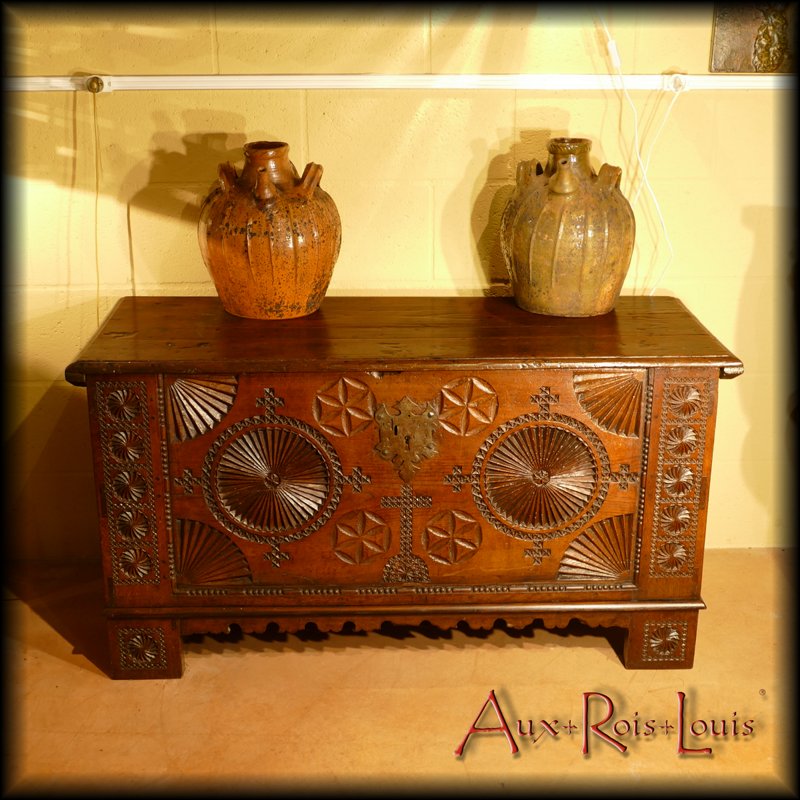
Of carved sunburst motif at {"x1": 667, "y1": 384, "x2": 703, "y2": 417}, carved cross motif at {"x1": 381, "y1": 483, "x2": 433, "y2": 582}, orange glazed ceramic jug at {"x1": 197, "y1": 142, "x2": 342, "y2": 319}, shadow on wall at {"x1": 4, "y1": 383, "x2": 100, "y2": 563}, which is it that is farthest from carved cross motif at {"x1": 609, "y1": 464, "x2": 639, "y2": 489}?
shadow on wall at {"x1": 4, "y1": 383, "x2": 100, "y2": 563}

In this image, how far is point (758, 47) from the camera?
8.57ft

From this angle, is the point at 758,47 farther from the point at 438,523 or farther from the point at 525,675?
the point at 525,675

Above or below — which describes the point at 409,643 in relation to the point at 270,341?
below

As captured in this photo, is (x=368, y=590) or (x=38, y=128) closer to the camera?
(x=368, y=590)

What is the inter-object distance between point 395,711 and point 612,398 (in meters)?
0.86

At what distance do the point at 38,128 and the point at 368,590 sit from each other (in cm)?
142

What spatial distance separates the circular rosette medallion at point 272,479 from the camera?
2.33 metres

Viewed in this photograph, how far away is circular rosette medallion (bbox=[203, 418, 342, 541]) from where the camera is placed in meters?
2.33

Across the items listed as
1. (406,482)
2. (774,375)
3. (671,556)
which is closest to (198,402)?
(406,482)

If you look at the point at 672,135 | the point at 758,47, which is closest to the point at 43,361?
the point at 672,135

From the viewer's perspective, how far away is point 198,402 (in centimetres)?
230

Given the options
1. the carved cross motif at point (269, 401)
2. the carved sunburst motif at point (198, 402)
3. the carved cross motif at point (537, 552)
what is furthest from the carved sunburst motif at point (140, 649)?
the carved cross motif at point (537, 552)

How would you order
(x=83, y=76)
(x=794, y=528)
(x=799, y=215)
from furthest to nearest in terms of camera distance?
(x=794, y=528)
(x=799, y=215)
(x=83, y=76)

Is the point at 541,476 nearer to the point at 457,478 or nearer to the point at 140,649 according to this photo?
the point at 457,478
